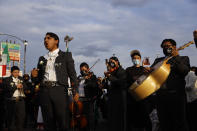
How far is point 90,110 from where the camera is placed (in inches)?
355

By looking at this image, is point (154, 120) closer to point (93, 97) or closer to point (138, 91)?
point (93, 97)

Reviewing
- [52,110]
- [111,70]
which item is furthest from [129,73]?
[52,110]

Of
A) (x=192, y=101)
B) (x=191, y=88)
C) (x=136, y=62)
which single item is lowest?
(x=192, y=101)

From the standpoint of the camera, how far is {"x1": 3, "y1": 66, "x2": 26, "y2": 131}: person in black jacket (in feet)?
31.3

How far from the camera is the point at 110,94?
24.5 feet

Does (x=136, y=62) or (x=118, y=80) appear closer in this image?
(x=118, y=80)

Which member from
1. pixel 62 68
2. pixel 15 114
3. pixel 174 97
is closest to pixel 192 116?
pixel 174 97

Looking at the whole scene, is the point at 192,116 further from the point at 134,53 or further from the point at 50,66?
the point at 50,66

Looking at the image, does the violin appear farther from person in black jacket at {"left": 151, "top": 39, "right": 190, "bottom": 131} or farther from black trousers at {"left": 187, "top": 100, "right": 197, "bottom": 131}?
person in black jacket at {"left": 151, "top": 39, "right": 190, "bottom": 131}

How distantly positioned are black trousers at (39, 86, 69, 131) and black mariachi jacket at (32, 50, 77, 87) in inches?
10.2

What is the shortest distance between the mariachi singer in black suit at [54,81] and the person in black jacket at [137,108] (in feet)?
6.58

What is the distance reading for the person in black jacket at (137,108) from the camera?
6.84 m

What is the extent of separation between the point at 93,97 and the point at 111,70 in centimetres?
204

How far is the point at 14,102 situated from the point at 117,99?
4.13 metres
